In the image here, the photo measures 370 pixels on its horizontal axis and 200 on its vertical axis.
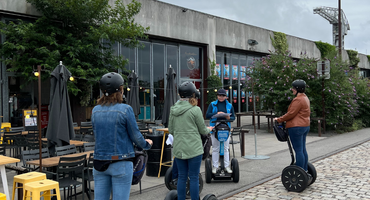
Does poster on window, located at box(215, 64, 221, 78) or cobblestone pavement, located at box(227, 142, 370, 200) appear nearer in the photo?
cobblestone pavement, located at box(227, 142, 370, 200)

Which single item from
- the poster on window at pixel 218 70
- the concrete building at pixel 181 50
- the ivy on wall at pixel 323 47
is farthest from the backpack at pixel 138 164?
the ivy on wall at pixel 323 47

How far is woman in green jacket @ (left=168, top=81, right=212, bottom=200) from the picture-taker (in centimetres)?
419

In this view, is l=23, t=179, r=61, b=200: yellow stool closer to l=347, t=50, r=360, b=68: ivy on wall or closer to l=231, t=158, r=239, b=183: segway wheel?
l=231, t=158, r=239, b=183: segway wheel

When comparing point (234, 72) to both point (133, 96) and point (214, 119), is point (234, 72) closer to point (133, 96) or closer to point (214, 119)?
point (133, 96)

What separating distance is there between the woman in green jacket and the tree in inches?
360

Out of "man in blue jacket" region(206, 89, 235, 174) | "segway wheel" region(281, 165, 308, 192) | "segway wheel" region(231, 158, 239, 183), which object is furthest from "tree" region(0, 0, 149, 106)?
"segway wheel" region(281, 165, 308, 192)

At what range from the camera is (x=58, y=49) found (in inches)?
531

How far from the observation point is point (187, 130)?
4250 mm

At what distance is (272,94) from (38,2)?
11.4 m

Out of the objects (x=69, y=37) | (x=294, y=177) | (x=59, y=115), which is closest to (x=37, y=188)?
(x=59, y=115)

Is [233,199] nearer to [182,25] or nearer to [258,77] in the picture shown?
[258,77]

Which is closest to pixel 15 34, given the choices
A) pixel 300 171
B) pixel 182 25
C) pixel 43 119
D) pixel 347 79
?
pixel 43 119

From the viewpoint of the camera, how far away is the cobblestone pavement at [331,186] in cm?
572

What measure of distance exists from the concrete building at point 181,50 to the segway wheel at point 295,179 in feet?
36.8
